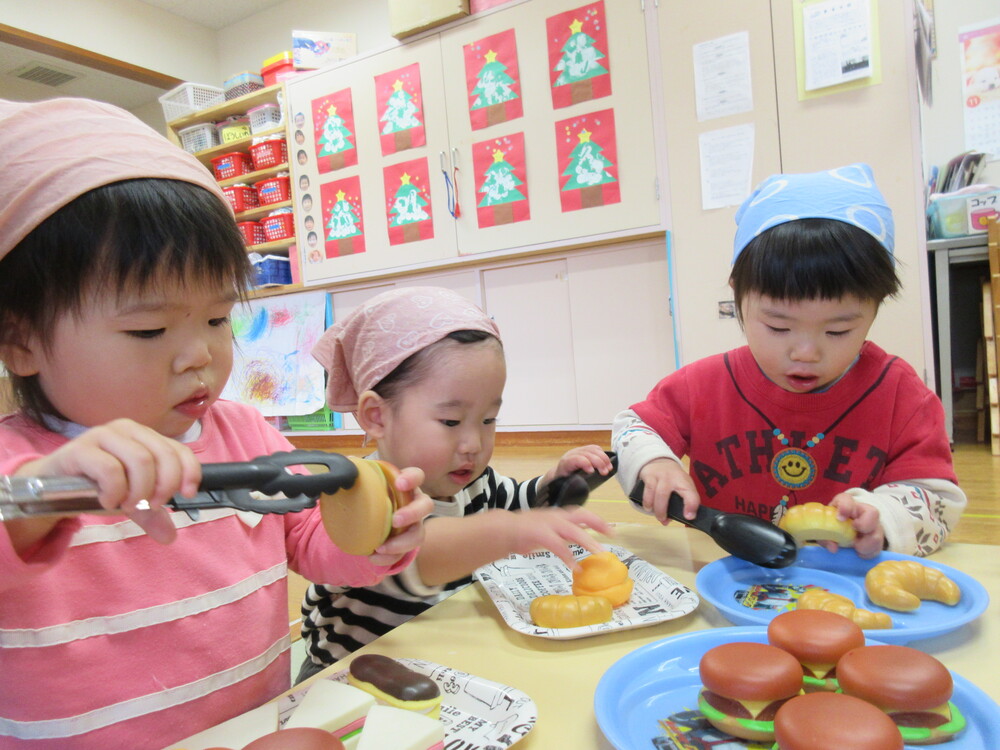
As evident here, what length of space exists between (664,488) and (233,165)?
3.50 metres

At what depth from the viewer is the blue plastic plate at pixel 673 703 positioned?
1.15 feet

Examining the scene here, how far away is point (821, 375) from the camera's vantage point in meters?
0.83

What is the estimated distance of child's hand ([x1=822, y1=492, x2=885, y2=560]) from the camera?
0.61 metres

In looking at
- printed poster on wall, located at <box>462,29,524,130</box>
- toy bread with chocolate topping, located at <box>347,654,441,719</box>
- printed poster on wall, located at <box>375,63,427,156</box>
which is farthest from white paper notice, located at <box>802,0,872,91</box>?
toy bread with chocolate topping, located at <box>347,654,441,719</box>

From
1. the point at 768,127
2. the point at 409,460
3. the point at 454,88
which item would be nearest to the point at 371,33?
the point at 454,88

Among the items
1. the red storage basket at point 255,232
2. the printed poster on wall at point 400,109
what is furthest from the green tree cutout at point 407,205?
the red storage basket at point 255,232

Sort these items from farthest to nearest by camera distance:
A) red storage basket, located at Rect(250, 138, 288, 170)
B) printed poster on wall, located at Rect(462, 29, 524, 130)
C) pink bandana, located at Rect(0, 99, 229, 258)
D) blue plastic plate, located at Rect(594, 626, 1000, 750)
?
red storage basket, located at Rect(250, 138, 288, 170) < printed poster on wall, located at Rect(462, 29, 524, 130) < pink bandana, located at Rect(0, 99, 229, 258) < blue plastic plate, located at Rect(594, 626, 1000, 750)

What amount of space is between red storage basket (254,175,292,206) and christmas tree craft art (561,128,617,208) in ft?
5.35

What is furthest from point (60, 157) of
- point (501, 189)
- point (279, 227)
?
point (279, 227)

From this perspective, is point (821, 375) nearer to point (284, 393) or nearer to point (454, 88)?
point (454, 88)

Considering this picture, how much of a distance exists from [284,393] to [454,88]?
1799 millimetres

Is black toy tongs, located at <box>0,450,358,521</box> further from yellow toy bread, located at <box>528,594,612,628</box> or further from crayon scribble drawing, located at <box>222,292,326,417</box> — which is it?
crayon scribble drawing, located at <box>222,292,326,417</box>

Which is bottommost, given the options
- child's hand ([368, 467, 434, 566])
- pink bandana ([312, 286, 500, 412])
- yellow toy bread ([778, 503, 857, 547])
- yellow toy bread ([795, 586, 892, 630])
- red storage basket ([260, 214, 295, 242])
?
yellow toy bread ([795, 586, 892, 630])

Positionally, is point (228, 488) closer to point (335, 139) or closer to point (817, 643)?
point (817, 643)
